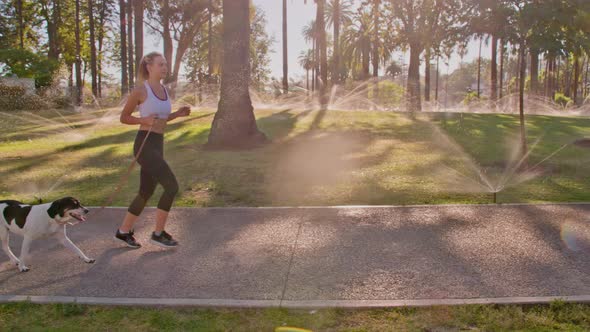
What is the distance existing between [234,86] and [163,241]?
25.5 ft

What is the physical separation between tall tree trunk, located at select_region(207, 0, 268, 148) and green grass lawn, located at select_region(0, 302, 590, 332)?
8.91 m

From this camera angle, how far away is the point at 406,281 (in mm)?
4695

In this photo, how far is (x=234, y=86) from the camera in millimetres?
13102

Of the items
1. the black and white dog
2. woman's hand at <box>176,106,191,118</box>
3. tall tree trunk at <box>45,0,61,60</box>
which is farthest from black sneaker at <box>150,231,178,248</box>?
tall tree trunk at <box>45,0,61,60</box>

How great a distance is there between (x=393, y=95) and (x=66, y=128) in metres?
40.3

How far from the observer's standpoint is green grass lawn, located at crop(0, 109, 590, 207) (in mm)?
8438

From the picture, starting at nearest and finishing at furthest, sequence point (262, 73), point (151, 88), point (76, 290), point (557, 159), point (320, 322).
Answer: point (320, 322)
point (76, 290)
point (151, 88)
point (557, 159)
point (262, 73)

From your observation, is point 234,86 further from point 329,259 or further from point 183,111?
point 329,259

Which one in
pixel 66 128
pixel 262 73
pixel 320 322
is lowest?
pixel 320 322

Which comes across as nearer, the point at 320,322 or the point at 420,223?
the point at 320,322

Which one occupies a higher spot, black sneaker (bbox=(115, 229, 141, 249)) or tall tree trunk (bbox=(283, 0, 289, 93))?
tall tree trunk (bbox=(283, 0, 289, 93))

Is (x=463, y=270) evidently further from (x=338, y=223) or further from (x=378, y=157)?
(x=378, y=157)

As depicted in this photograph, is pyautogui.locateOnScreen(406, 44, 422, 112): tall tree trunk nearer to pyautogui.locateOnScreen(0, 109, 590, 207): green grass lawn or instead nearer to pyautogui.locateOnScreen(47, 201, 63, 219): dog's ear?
pyautogui.locateOnScreen(0, 109, 590, 207): green grass lawn

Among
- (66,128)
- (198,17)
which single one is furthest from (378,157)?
(198,17)
